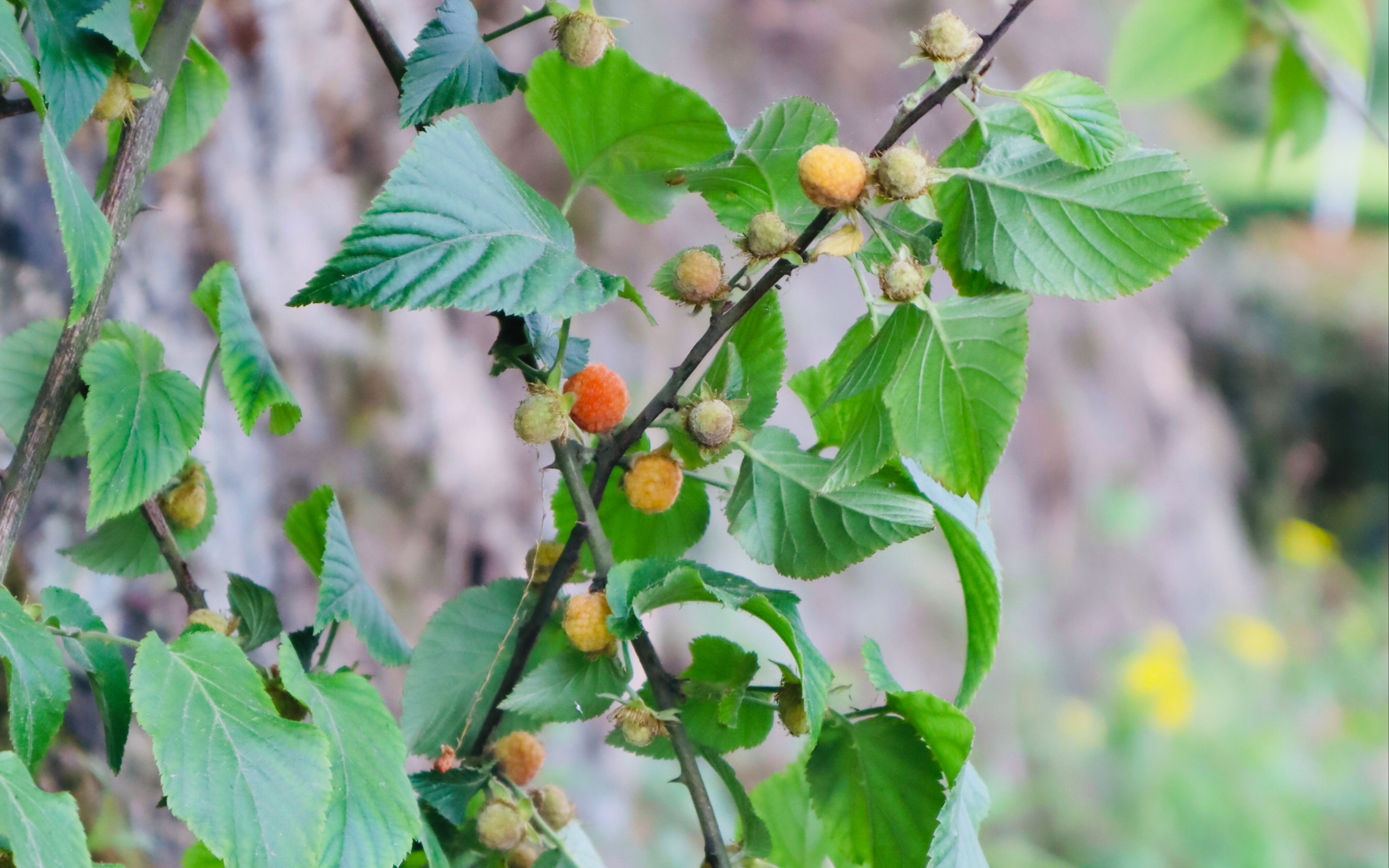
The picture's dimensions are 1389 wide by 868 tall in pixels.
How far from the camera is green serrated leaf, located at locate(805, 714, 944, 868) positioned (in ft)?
0.87

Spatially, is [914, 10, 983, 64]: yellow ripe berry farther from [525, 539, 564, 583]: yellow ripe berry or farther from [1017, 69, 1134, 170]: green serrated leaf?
[525, 539, 564, 583]: yellow ripe berry

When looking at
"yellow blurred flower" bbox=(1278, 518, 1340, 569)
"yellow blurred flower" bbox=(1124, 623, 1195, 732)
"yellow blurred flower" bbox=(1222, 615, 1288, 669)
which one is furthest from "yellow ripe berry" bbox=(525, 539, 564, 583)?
"yellow blurred flower" bbox=(1278, 518, 1340, 569)

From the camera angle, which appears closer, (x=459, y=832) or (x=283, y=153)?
(x=459, y=832)

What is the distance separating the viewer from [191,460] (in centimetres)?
31

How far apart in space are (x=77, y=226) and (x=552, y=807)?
0.64 ft

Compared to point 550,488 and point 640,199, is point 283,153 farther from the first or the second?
point 640,199

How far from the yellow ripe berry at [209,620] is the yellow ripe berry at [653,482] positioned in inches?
4.4

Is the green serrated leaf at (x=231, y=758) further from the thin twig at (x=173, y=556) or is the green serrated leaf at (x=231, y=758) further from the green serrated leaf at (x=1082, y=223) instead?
the green serrated leaf at (x=1082, y=223)

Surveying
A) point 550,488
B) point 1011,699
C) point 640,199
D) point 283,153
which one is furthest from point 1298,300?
point 640,199

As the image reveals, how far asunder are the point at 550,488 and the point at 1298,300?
284 cm

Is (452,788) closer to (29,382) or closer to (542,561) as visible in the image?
(542,561)

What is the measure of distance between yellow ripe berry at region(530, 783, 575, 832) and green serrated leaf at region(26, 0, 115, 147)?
21 cm

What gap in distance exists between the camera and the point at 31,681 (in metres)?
0.21

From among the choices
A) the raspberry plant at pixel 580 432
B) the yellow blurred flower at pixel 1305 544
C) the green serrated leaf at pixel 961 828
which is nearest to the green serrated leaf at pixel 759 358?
the raspberry plant at pixel 580 432
